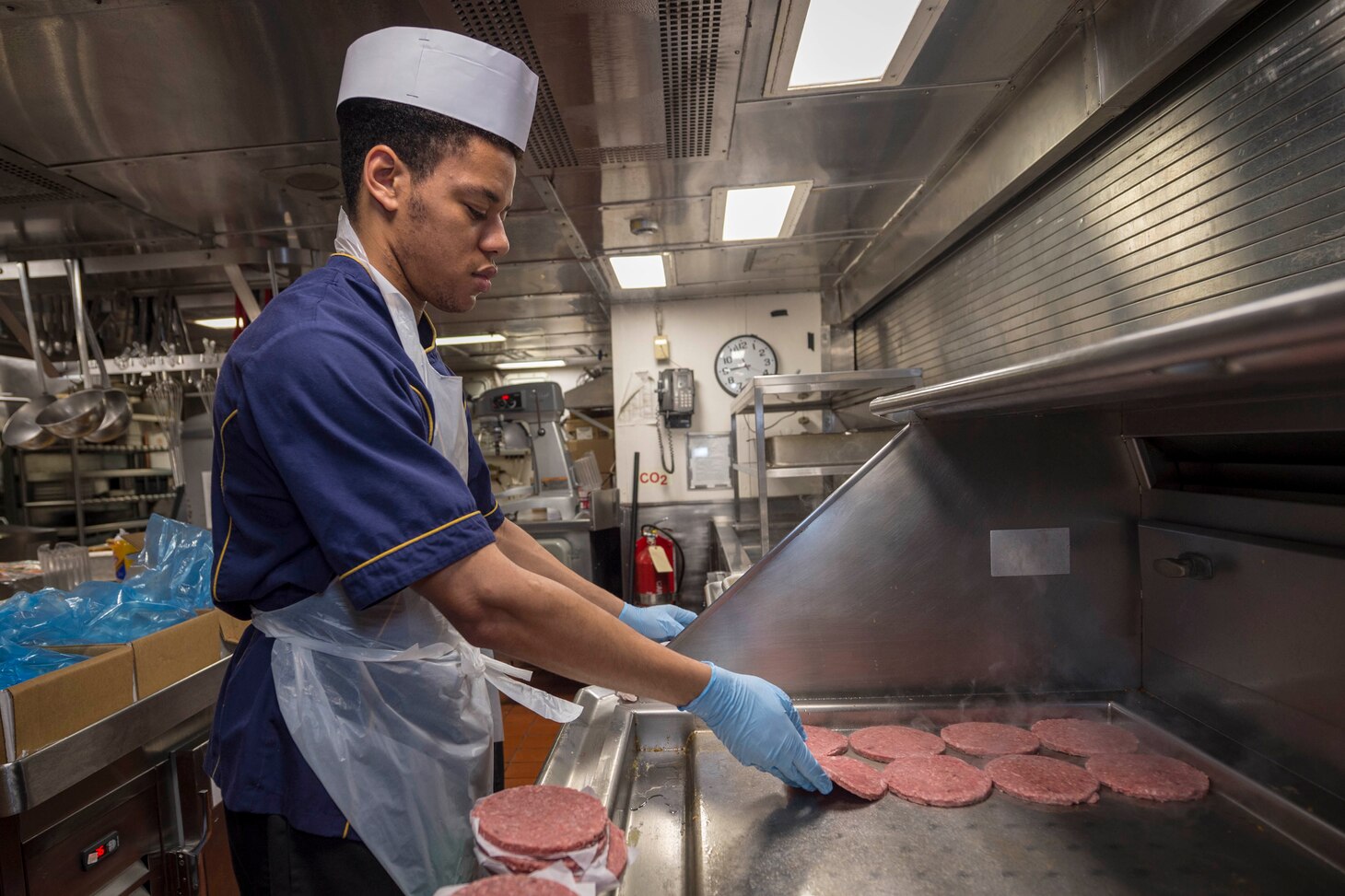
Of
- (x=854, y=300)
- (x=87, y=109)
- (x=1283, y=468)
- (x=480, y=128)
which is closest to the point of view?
(x=480, y=128)

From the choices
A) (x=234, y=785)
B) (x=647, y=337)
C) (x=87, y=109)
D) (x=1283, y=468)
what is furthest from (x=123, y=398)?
(x=1283, y=468)

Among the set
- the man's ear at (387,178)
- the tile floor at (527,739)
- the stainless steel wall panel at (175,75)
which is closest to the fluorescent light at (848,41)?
the stainless steel wall panel at (175,75)

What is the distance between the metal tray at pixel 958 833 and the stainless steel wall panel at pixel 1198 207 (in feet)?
3.38

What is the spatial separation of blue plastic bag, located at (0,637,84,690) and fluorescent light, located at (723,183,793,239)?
2.99m

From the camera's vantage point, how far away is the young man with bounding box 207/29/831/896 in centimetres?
88

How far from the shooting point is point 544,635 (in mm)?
955

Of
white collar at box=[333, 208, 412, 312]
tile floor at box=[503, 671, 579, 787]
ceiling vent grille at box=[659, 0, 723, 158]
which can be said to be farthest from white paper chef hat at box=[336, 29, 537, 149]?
tile floor at box=[503, 671, 579, 787]

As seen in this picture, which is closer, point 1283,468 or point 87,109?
point 1283,468

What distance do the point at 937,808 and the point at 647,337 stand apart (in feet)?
16.5

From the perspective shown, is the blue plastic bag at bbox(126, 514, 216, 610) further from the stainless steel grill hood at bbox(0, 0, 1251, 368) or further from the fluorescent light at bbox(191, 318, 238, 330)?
the fluorescent light at bbox(191, 318, 238, 330)

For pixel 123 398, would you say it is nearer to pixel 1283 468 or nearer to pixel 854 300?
pixel 854 300

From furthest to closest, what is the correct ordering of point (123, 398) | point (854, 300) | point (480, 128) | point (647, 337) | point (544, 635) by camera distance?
point (647, 337) < point (854, 300) < point (123, 398) < point (480, 128) < point (544, 635)

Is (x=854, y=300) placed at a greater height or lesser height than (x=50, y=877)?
greater

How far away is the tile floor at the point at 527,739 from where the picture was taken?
360 cm
